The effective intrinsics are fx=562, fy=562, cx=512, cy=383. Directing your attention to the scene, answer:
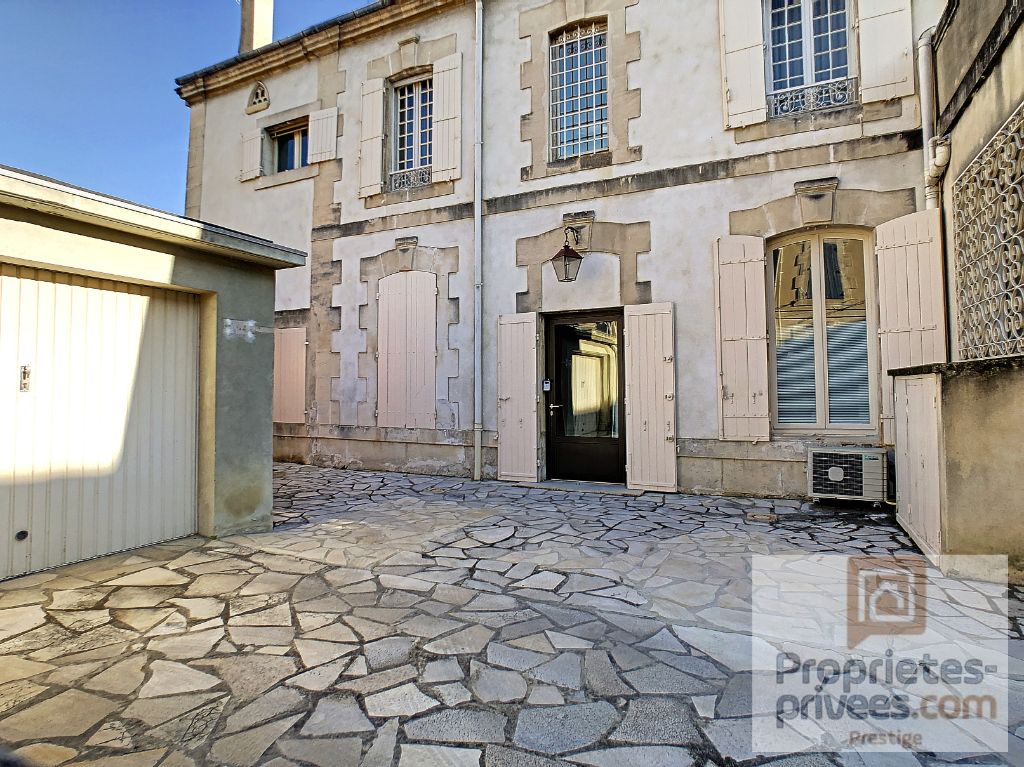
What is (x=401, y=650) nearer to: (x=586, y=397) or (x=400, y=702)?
(x=400, y=702)

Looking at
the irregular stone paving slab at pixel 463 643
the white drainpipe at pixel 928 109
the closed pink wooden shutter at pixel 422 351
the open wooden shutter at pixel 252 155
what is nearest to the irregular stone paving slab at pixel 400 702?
the irregular stone paving slab at pixel 463 643

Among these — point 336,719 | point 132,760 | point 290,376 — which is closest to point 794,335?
point 336,719

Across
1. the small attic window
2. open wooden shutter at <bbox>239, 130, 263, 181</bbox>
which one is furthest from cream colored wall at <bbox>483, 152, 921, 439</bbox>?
the small attic window

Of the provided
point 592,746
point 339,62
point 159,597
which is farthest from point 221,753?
point 339,62

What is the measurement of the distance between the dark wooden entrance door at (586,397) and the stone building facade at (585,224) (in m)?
0.03

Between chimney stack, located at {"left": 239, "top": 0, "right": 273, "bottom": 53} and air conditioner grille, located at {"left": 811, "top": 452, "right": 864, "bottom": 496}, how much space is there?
11.0 metres

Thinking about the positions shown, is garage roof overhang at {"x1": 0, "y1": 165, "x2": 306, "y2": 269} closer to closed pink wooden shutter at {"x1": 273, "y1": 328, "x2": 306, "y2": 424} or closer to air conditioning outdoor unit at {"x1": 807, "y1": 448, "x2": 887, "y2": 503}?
closed pink wooden shutter at {"x1": 273, "y1": 328, "x2": 306, "y2": 424}

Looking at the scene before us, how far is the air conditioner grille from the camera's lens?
530cm

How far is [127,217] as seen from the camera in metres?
3.59

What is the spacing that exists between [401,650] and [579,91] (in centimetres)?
700

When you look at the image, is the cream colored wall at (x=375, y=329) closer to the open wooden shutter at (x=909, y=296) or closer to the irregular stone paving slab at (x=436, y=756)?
the open wooden shutter at (x=909, y=296)

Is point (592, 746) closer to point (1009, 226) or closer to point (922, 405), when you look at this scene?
point (922, 405)

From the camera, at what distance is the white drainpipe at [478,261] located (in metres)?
7.40

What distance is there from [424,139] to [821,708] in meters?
8.28
